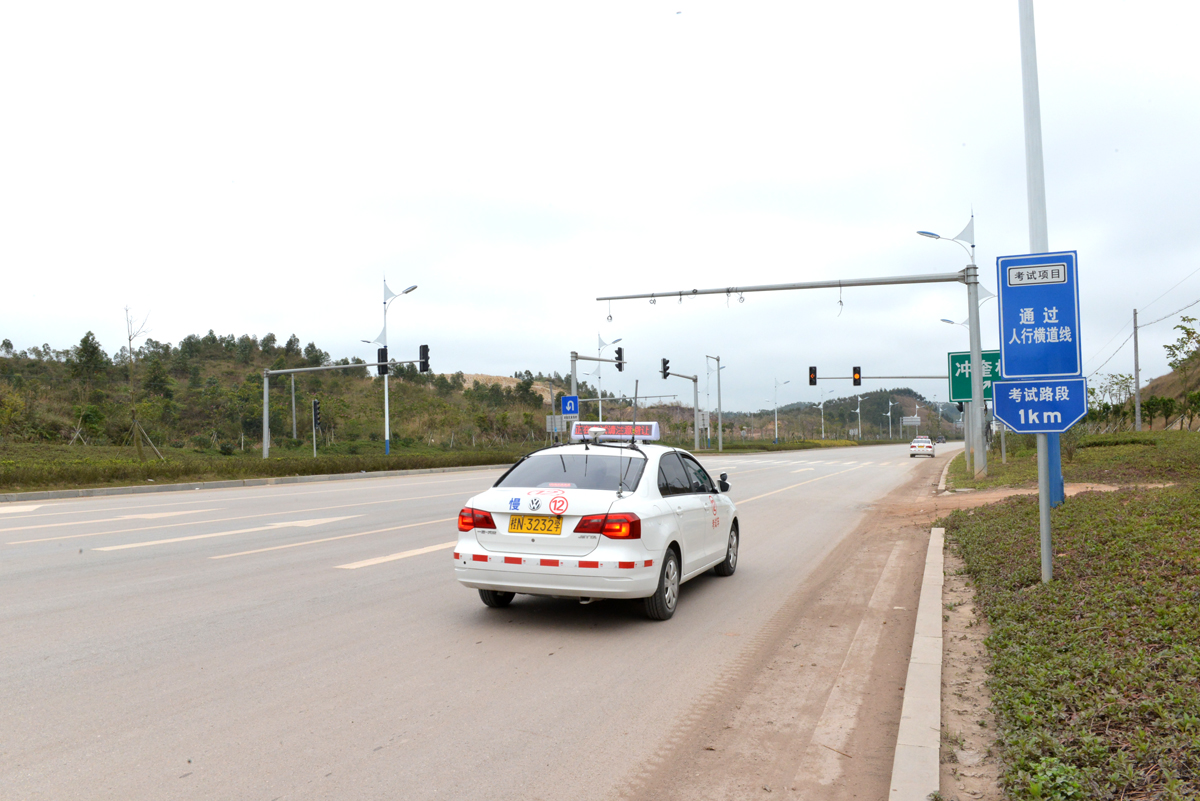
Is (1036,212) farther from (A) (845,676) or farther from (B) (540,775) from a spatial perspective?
(B) (540,775)

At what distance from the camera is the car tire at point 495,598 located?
7504 mm

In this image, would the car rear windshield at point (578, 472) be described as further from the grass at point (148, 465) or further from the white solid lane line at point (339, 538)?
the grass at point (148, 465)

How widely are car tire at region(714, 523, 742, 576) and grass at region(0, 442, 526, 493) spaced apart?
21.7 m

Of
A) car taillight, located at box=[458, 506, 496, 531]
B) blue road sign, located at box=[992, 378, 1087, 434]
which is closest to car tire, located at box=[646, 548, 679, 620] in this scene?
car taillight, located at box=[458, 506, 496, 531]

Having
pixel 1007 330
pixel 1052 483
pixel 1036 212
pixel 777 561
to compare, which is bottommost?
pixel 777 561

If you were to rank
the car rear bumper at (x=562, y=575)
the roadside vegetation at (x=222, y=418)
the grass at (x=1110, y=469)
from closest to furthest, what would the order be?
the car rear bumper at (x=562, y=575)
the grass at (x=1110, y=469)
the roadside vegetation at (x=222, y=418)

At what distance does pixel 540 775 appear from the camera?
Answer: 12.9 ft

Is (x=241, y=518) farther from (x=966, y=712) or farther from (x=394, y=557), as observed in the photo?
(x=966, y=712)

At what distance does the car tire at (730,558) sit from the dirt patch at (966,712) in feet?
8.56

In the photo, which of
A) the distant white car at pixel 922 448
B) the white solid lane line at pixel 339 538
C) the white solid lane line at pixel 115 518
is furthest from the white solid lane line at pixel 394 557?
the distant white car at pixel 922 448

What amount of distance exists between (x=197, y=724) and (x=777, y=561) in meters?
7.68

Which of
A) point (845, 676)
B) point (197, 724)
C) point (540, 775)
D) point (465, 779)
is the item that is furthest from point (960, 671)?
point (197, 724)

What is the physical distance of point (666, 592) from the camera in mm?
7238

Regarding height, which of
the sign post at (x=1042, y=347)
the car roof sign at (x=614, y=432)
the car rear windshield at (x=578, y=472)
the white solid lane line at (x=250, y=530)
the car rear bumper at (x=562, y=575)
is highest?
the sign post at (x=1042, y=347)
